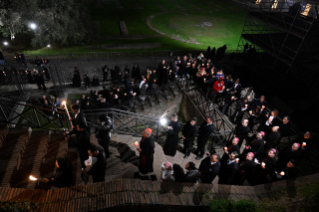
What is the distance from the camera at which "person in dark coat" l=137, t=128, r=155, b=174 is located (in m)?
5.33

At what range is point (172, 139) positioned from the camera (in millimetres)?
6633

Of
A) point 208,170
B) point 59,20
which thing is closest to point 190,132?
point 208,170

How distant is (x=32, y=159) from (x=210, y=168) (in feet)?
15.1

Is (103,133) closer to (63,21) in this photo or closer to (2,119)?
(2,119)

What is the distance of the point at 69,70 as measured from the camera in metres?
14.4

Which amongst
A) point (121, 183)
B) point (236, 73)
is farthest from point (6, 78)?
point (236, 73)

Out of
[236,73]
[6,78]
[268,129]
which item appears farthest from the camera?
[236,73]

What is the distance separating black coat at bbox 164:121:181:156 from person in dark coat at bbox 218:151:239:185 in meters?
1.83

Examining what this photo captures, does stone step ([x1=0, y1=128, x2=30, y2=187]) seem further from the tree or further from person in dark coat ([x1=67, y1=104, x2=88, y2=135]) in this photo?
the tree

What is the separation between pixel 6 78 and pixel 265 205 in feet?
38.8

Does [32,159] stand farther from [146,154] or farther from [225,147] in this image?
[225,147]

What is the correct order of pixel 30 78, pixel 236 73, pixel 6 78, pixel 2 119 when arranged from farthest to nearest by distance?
pixel 236 73, pixel 30 78, pixel 6 78, pixel 2 119

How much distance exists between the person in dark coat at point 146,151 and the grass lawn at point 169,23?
55.5 feet

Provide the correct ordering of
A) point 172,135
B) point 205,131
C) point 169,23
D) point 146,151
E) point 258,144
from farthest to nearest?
1. point 169,23
2. point 205,131
3. point 172,135
4. point 258,144
5. point 146,151
